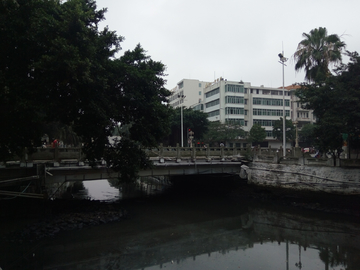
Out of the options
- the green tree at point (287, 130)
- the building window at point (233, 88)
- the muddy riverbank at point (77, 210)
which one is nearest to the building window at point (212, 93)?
the building window at point (233, 88)

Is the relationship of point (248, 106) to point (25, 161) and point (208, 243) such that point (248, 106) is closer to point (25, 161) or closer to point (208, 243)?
point (208, 243)

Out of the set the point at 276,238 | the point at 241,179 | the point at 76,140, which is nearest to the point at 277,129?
the point at 241,179

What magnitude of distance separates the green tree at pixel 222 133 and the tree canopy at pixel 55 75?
113 ft

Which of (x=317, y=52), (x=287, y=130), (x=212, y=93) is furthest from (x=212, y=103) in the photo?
(x=317, y=52)

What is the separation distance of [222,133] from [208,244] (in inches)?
1388

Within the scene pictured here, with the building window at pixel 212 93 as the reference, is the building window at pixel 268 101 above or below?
below

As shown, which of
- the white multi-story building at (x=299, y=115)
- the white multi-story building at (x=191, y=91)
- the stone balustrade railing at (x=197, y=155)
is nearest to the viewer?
the stone balustrade railing at (x=197, y=155)

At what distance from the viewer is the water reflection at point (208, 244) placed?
10555mm

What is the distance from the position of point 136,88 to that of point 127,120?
5.71ft

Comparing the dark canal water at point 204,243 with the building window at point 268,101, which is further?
the building window at point 268,101

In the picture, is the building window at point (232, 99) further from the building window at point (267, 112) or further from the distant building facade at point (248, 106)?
the building window at point (267, 112)

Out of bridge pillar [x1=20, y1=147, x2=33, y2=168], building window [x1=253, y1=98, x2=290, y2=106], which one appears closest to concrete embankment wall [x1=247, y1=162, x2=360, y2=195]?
bridge pillar [x1=20, y1=147, x2=33, y2=168]

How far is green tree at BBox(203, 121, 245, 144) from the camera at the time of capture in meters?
46.8

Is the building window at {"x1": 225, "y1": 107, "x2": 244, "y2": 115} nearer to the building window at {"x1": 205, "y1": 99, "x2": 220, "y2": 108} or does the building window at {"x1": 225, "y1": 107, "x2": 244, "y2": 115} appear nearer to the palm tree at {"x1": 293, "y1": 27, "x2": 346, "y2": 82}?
the building window at {"x1": 205, "y1": 99, "x2": 220, "y2": 108}
